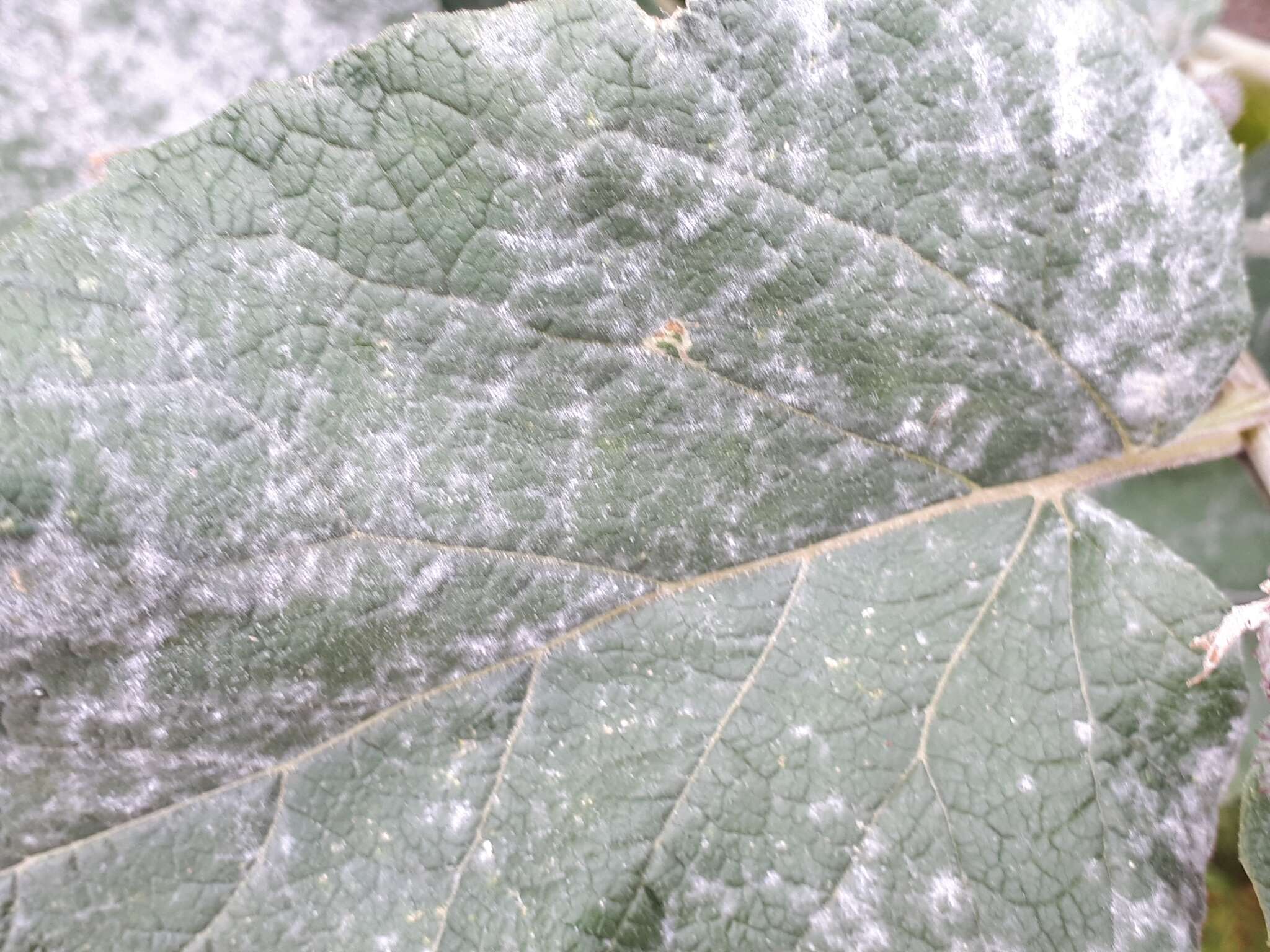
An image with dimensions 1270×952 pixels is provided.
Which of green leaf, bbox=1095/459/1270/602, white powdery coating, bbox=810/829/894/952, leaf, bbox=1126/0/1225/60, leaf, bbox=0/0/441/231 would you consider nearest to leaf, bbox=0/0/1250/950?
white powdery coating, bbox=810/829/894/952

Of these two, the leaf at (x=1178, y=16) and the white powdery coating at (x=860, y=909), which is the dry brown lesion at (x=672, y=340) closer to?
the white powdery coating at (x=860, y=909)

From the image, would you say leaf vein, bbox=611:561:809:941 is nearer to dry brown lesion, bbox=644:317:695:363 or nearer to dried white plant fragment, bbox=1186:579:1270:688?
dry brown lesion, bbox=644:317:695:363

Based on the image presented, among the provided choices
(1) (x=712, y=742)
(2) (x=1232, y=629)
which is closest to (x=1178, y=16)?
(2) (x=1232, y=629)

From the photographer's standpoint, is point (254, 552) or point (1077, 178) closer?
point (254, 552)

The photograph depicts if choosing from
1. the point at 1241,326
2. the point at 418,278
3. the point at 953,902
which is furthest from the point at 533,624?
the point at 1241,326

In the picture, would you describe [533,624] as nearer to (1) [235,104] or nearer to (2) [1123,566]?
(1) [235,104]

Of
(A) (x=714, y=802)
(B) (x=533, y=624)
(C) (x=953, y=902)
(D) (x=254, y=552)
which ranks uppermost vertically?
(D) (x=254, y=552)

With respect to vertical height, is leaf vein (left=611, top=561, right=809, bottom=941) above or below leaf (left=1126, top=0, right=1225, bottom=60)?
below
